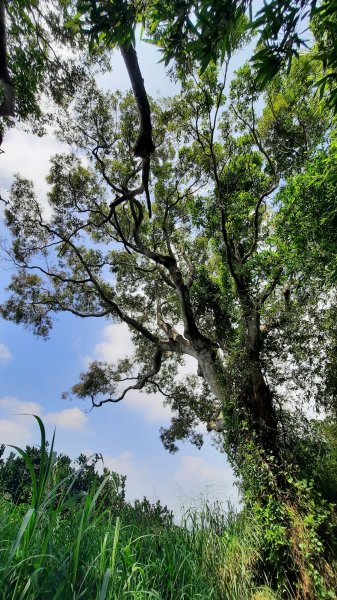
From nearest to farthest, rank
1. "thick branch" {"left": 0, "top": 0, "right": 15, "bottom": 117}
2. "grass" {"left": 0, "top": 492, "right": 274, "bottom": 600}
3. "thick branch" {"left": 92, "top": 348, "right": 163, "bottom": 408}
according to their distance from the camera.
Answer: "grass" {"left": 0, "top": 492, "right": 274, "bottom": 600}, "thick branch" {"left": 0, "top": 0, "right": 15, "bottom": 117}, "thick branch" {"left": 92, "top": 348, "right": 163, "bottom": 408}

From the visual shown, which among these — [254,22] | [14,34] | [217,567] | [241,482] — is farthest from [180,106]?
[217,567]

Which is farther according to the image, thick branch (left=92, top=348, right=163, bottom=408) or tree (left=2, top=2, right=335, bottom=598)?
thick branch (left=92, top=348, right=163, bottom=408)

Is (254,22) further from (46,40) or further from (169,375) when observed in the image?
(169,375)

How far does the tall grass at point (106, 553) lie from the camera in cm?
156

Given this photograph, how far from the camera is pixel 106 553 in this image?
218cm

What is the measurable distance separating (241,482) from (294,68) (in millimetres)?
7651

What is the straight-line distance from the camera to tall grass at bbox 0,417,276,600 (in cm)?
156

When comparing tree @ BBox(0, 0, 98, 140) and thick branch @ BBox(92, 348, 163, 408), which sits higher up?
tree @ BBox(0, 0, 98, 140)

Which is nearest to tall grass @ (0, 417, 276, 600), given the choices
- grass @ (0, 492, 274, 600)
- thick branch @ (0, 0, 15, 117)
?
grass @ (0, 492, 274, 600)

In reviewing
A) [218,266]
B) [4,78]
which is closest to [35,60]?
[4,78]

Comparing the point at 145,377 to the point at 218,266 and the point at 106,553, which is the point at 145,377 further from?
the point at 106,553

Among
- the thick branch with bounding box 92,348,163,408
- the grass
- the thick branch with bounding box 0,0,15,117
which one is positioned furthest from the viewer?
the thick branch with bounding box 92,348,163,408

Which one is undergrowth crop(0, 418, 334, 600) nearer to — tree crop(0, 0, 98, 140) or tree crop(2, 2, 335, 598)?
tree crop(2, 2, 335, 598)

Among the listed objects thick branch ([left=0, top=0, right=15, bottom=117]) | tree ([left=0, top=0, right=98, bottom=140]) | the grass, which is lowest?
the grass
